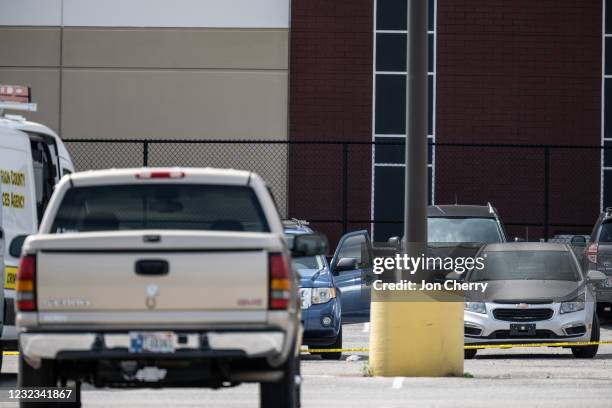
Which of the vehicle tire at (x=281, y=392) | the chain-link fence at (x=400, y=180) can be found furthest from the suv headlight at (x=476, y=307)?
the chain-link fence at (x=400, y=180)

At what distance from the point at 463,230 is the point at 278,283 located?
16247mm

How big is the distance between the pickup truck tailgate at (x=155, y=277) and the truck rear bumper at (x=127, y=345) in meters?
0.17

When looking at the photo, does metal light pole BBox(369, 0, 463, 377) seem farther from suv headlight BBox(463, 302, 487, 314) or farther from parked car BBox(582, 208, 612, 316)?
parked car BBox(582, 208, 612, 316)

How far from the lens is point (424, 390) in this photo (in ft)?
48.4

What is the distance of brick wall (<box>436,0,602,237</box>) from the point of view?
35312 mm

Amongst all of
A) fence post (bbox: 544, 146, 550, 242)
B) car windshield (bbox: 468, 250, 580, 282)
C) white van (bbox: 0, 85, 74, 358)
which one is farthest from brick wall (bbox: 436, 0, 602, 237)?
white van (bbox: 0, 85, 74, 358)

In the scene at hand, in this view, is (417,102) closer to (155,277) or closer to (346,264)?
(346,264)

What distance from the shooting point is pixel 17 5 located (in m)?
35.2

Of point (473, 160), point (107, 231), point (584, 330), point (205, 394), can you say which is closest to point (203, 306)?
point (107, 231)

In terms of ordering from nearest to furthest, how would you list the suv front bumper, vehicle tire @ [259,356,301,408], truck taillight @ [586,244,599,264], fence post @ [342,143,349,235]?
vehicle tire @ [259,356,301,408] < the suv front bumper < truck taillight @ [586,244,599,264] < fence post @ [342,143,349,235]

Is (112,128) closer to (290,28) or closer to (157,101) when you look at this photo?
(157,101)

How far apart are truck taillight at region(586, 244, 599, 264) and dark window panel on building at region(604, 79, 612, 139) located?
10.1 metres

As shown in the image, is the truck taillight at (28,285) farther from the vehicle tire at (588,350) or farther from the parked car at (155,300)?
the vehicle tire at (588,350)

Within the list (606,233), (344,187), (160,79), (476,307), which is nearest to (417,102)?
(476,307)
